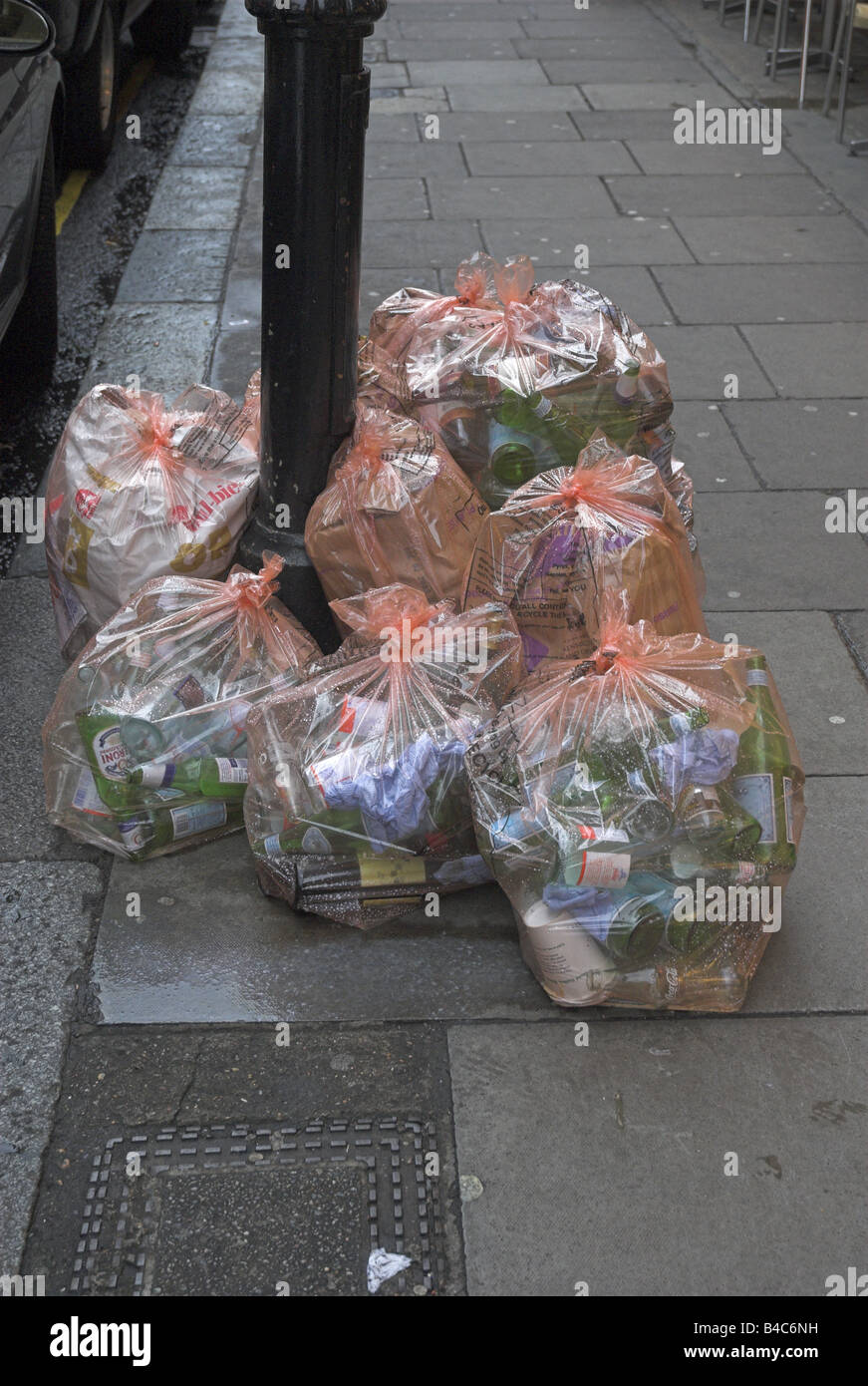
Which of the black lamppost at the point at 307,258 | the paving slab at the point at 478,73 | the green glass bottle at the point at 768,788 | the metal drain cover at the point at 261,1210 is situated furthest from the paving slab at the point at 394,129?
the metal drain cover at the point at 261,1210

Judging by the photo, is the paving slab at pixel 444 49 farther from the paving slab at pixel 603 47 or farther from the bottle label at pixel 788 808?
the bottle label at pixel 788 808

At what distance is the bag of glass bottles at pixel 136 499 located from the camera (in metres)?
3.48

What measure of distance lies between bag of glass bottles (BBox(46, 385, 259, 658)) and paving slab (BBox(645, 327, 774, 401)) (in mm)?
2581

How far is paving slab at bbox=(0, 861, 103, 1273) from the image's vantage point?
8.11 ft

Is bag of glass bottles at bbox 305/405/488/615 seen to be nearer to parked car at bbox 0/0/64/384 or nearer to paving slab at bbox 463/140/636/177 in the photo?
parked car at bbox 0/0/64/384

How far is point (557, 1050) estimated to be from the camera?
273cm

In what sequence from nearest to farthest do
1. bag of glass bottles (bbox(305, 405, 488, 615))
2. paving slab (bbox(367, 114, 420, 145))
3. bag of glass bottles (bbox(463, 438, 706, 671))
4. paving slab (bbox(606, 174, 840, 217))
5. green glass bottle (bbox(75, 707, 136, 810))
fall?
green glass bottle (bbox(75, 707, 136, 810))
bag of glass bottles (bbox(463, 438, 706, 671))
bag of glass bottles (bbox(305, 405, 488, 615))
paving slab (bbox(606, 174, 840, 217))
paving slab (bbox(367, 114, 420, 145))

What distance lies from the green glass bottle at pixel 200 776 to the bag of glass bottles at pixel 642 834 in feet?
2.00

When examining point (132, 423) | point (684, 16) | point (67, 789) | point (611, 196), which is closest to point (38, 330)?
point (132, 423)

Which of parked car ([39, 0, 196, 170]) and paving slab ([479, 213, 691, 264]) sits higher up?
parked car ([39, 0, 196, 170])

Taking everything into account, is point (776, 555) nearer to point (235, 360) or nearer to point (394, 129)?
point (235, 360)

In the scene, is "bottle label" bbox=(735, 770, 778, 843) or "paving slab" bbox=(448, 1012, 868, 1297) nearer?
"paving slab" bbox=(448, 1012, 868, 1297)

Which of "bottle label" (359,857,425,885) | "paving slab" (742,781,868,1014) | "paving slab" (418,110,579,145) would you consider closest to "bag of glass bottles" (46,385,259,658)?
"bottle label" (359,857,425,885)
